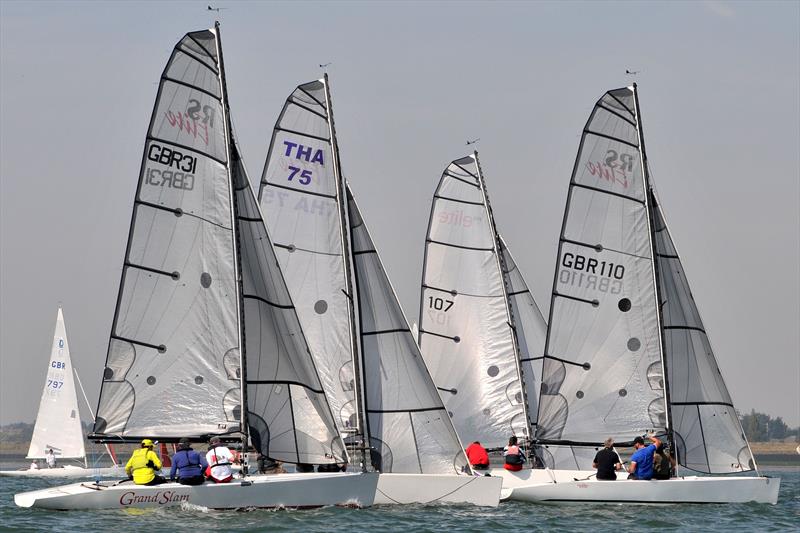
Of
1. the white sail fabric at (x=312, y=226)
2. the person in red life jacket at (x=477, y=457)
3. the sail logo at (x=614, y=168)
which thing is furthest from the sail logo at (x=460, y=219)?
the person in red life jacket at (x=477, y=457)

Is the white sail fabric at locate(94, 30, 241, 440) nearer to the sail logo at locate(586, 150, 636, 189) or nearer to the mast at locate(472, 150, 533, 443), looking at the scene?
the sail logo at locate(586, 150, 636, 189)

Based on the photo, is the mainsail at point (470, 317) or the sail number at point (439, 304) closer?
the mainsail at point (470, 317)

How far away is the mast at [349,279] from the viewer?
29.7 m

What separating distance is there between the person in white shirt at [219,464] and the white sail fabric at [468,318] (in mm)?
11293

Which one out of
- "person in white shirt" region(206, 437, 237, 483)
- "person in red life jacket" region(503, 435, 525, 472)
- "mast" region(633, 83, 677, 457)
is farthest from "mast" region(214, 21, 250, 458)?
"mast" region(633, 83, 677, 457)

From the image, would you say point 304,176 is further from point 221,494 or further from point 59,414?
point 59,414

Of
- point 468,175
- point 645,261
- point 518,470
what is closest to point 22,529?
point 518,470

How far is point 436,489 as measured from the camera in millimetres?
28406

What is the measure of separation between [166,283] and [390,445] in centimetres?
558

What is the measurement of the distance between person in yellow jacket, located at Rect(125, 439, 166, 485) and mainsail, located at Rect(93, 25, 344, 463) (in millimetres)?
1181

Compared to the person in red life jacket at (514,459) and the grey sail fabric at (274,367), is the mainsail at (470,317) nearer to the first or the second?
the person in red life jacket at (514,459)

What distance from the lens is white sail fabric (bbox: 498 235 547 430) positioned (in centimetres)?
3909

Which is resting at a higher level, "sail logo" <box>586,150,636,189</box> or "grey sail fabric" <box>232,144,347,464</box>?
"sail logo" <box>586,150,636,189</box>

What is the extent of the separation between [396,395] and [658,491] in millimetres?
5679
